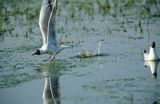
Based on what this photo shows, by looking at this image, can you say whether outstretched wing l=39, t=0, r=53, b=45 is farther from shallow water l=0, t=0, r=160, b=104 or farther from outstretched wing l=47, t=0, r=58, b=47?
shallow water l=0, t=0, r=160, b=104

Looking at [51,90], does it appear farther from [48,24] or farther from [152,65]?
[152,65]

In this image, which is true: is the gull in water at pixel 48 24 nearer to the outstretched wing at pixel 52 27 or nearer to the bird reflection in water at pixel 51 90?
the outstretched wing at pixel 52 27

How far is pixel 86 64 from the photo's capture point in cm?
1271

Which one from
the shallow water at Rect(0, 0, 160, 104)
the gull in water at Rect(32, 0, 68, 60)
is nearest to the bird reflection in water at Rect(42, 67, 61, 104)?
the shallow water at Rect(0, 0, 160, 104)

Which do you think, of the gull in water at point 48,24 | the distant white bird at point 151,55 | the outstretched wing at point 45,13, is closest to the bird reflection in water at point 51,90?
the gull in water at point 48,24

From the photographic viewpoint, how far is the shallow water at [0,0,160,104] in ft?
33.6

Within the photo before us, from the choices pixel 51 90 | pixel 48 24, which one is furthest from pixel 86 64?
pixel 51 90

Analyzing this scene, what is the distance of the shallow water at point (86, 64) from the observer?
33.6 feet

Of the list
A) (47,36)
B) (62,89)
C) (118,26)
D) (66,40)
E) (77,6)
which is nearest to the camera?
(62,89)

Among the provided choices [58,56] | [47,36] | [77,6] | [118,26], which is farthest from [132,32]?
[77,6]

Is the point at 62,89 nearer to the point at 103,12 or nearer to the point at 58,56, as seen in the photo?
the point at 58,56

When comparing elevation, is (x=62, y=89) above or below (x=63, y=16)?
below

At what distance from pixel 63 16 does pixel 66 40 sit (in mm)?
3643

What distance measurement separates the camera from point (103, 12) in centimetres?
1877
